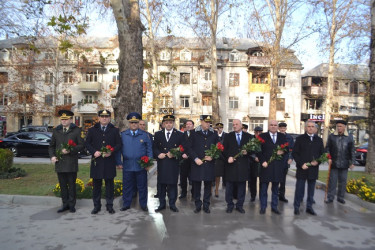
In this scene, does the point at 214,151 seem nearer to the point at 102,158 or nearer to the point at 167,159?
the point at 167,159

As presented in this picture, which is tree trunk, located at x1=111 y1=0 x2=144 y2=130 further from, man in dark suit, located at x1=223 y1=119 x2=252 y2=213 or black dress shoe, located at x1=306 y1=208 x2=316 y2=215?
black dress shoe, located at x1=306 y1=208 x2=316 y2=215

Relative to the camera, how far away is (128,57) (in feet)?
30.8

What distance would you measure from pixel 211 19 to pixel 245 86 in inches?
783

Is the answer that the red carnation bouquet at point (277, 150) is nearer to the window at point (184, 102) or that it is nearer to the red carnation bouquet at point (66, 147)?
the red carnation bouquet at point (66, 147)

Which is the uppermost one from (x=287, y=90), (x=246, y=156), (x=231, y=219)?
(x=287, y=90)

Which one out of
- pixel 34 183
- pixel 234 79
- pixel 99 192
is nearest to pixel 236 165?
pixel 99 192

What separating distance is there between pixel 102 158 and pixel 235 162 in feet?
9.64

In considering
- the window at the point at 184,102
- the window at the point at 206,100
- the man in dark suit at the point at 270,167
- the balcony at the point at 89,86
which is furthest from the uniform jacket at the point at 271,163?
the balcony at the point at 89,86

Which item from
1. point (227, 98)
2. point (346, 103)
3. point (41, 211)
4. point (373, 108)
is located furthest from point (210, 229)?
point (346, 103)

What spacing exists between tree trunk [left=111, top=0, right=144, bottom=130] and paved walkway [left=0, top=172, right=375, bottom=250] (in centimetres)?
341

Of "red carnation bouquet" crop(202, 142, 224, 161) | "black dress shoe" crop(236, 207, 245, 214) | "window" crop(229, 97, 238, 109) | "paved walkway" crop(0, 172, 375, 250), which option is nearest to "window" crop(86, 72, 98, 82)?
"window" crop(229, 97, 238, 109)

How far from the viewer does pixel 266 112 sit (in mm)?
40969

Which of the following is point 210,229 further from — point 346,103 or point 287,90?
point 346,103

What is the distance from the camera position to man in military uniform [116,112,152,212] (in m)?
6.76
